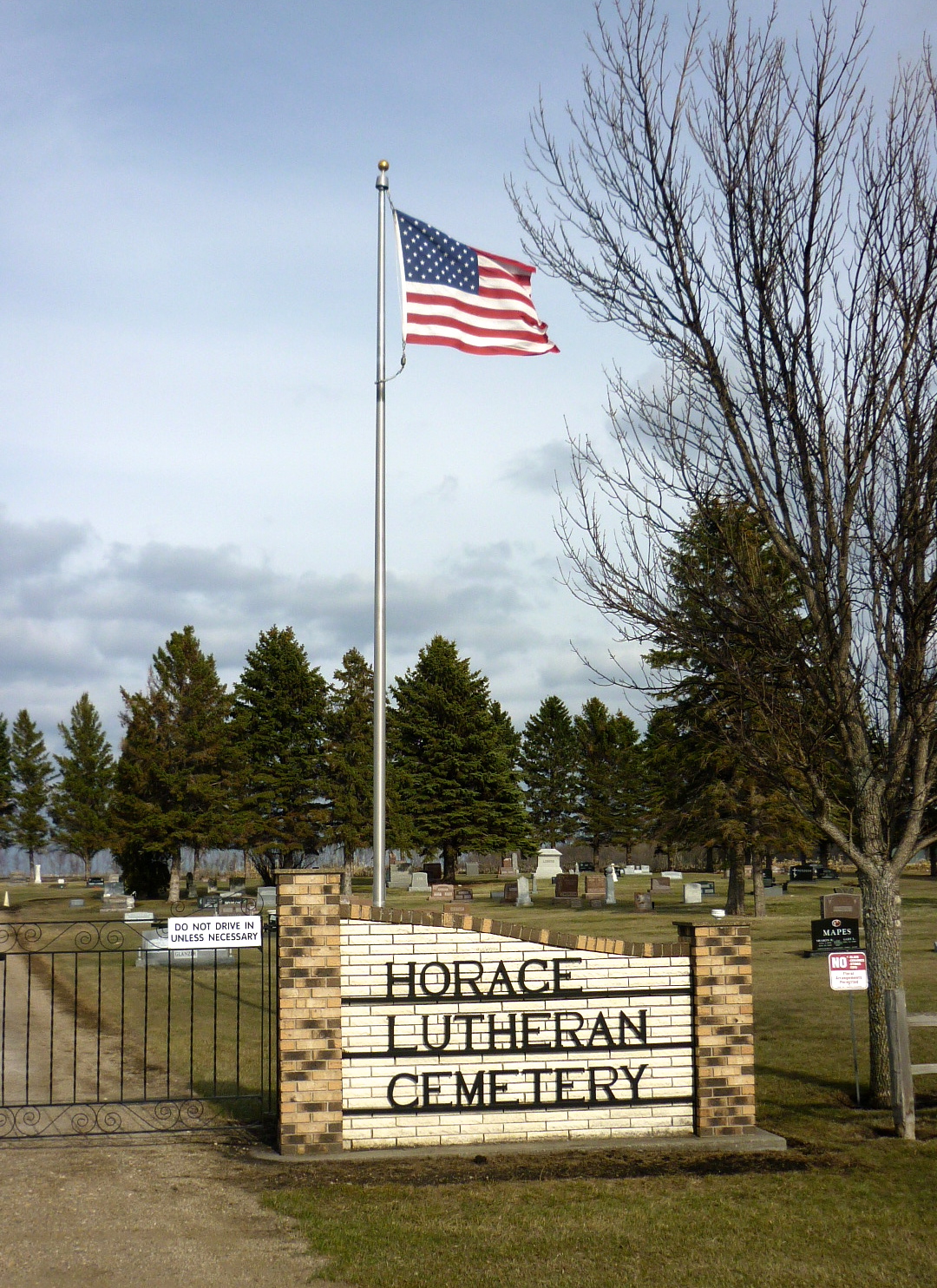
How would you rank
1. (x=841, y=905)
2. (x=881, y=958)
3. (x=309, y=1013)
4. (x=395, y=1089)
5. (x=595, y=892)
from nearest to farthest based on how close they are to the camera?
(x=309, y=1013) → (x=395, y=1089) → (x=881, y=958) → (x=841, y=905) → (x=595, y=892)

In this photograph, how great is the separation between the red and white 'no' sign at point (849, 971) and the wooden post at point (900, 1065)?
83 cm

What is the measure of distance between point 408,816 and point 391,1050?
4566cm

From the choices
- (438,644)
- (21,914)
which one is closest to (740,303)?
(21,914)

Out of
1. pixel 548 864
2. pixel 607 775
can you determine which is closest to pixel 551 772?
pixel 607 775

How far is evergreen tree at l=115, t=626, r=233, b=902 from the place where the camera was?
149 ft

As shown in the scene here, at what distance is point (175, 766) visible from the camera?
46.9 m

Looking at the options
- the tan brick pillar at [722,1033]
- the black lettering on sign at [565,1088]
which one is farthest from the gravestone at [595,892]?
the black lettering on sign at [565,1088]

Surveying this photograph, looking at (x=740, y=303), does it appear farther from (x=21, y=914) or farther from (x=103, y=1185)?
(x=21, y=914)

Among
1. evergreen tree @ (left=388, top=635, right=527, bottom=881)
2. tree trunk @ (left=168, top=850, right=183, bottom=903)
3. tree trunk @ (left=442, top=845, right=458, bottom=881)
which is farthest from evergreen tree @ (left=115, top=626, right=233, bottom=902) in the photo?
tree trunk @ (left=442, top=845, right=458, bottom=881)

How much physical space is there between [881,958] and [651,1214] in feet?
12.6

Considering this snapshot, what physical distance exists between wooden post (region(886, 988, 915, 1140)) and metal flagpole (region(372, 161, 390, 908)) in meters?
4.61

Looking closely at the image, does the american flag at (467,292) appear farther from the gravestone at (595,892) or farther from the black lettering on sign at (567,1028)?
the gravestone at (595,892)

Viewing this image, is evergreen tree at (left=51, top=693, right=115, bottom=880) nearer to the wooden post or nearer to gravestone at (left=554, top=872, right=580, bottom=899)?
gravestone at (left=554, top=872, right=580, bottom=899)

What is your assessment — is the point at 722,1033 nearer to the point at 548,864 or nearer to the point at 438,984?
the point at 438,984
